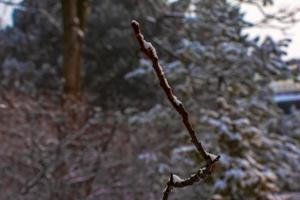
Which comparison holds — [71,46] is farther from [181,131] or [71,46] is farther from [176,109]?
[176,109]

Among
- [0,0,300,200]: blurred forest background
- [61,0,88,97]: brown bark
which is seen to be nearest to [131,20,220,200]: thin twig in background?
[0,0,300,200]: blurred forest background

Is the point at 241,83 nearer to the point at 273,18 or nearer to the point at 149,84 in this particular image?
the point at 273,18

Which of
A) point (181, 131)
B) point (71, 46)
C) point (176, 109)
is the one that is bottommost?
point (176, 109)

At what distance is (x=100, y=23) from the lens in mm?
13938

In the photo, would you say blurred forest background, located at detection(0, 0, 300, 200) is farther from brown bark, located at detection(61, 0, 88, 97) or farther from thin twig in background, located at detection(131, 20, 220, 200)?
thin twig in background, located at detection(131, 20, 220, 200)

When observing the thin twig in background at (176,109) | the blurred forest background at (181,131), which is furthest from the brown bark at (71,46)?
the thin twig in background at (176,109)

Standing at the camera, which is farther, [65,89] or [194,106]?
[65,89]

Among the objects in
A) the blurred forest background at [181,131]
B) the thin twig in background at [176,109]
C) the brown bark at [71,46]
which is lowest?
the thin twig in background at [176,109]

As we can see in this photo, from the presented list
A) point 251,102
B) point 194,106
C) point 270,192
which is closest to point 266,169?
point 270,192

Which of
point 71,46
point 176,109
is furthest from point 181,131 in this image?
point 176,109

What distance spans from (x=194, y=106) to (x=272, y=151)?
1201mm

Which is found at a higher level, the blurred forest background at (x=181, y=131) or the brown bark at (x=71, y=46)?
the brown bark at (x=71, y=46)

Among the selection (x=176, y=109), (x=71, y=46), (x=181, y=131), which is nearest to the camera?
(x=176, y=109)

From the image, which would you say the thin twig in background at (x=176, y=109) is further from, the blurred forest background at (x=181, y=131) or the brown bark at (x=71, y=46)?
the brown bark at (x=71, y=46)
